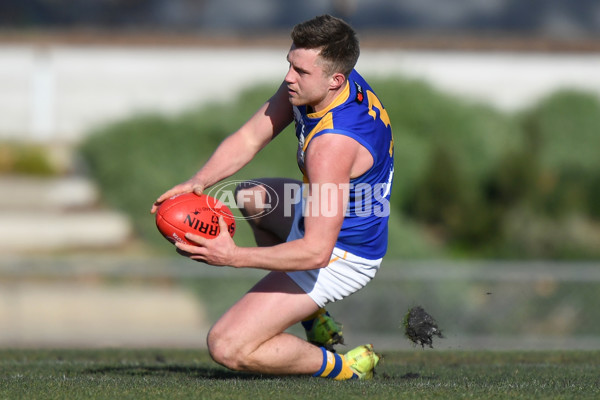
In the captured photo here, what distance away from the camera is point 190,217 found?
4715mm

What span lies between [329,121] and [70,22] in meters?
14.1

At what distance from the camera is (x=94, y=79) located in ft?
54.2

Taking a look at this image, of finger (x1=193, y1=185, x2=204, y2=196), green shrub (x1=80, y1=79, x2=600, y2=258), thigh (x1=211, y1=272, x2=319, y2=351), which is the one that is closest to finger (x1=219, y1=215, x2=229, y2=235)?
finger (x1=193, y1=185, x2=204, y2=196)

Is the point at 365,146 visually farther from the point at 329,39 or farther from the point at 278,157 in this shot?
the point at 278,157

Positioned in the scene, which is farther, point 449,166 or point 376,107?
point 449,166

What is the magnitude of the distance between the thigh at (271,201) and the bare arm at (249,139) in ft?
0.62

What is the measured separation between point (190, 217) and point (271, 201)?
88cm

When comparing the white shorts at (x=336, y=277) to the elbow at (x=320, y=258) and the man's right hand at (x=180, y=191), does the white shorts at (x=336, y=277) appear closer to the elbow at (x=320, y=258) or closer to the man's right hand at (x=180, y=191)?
the elbow at (x=320, y=258)

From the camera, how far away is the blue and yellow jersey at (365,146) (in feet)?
15.4

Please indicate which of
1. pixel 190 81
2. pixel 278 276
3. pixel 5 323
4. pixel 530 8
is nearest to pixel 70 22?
pixel 190 81

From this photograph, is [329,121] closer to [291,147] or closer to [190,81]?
[291,147]

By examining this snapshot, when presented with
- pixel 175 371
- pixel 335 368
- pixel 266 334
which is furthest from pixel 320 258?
pixel 175 371

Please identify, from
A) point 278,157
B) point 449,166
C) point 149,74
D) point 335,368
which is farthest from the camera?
point 149,74

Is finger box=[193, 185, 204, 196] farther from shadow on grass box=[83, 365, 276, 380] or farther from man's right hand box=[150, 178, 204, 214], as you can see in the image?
shadow on grass box=[83, 365, 276, 380]
